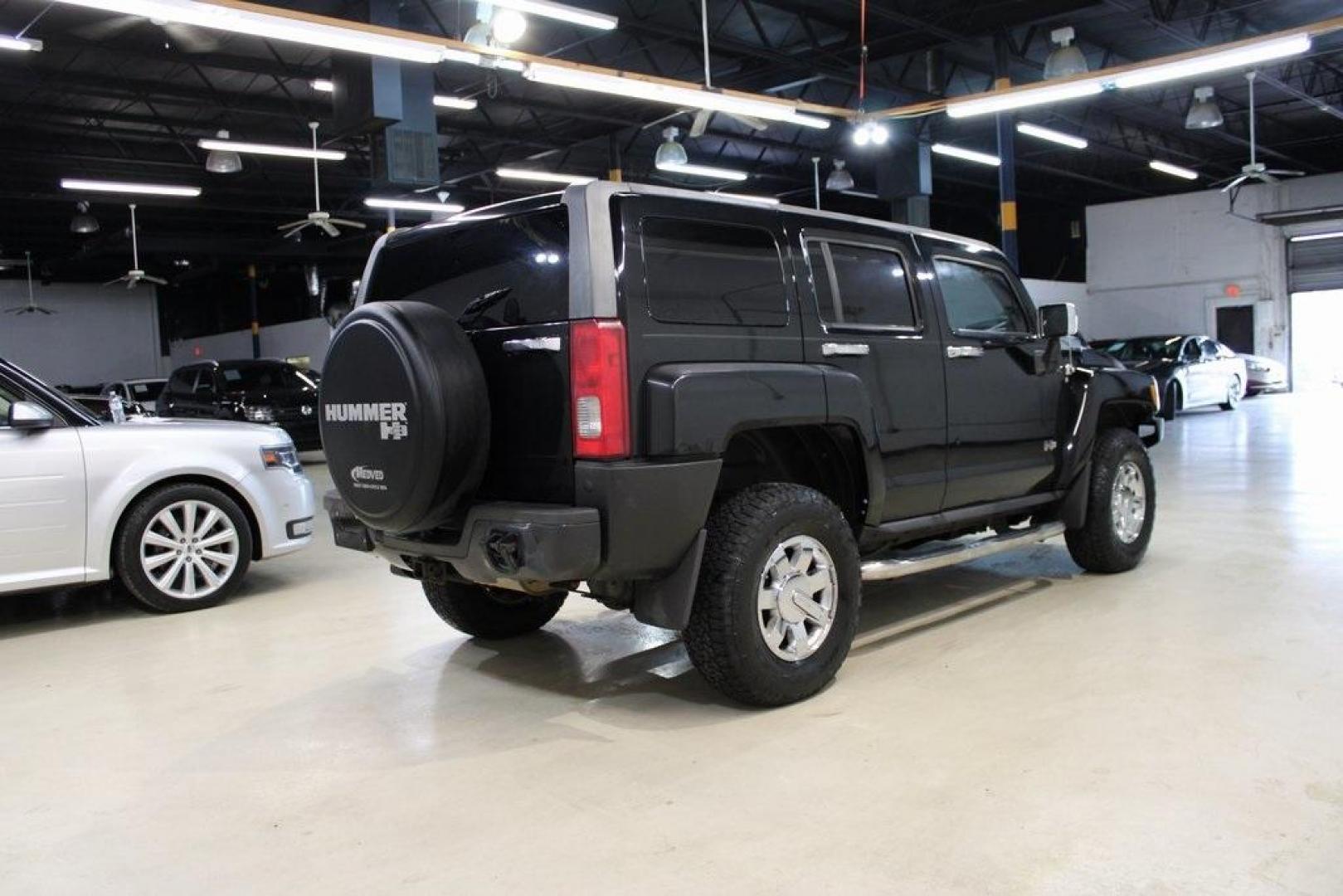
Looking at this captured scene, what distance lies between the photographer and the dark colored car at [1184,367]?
16.4m

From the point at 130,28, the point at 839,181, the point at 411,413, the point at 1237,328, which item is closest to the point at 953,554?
the point at 411,413

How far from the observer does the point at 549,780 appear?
301 centimetres

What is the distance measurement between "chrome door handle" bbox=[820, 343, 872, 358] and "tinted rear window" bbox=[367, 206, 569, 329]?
3.65ft

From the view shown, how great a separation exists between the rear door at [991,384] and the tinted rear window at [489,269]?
1948 millimetres

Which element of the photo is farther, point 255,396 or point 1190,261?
point 1190,261

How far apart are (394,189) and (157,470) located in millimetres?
8657

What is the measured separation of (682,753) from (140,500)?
361cm

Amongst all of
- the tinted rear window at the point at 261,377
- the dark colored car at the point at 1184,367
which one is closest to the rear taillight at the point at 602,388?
the tinted rear window at the point at 261,377

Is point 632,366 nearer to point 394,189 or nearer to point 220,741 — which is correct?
point 220,741

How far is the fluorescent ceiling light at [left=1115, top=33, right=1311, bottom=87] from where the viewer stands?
335 inches

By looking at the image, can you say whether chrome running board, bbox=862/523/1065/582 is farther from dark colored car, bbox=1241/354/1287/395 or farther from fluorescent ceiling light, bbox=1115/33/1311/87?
dark colored car, bbox=1241/354/1287/395

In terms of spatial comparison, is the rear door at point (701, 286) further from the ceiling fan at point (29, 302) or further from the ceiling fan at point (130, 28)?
the ceiling fan at point (29, 302)

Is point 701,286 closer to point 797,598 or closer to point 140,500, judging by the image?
point 797,598

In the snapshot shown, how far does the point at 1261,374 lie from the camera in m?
21.9
